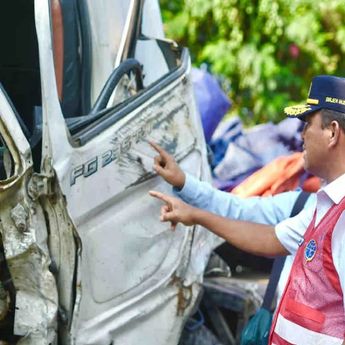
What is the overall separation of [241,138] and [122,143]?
98.7 inches

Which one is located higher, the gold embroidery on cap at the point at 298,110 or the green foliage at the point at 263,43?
the gold embroidery on cap at the point at 298,110

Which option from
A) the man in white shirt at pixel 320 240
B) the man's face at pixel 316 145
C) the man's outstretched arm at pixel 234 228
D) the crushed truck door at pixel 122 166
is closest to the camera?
the man in white shirt at pixel 320 240

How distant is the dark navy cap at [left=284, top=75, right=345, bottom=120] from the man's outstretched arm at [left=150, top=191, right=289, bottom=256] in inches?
20.5

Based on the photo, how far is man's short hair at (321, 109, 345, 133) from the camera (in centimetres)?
290

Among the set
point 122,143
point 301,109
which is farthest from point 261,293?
point 301,109

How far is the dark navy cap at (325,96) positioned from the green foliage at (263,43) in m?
6.12

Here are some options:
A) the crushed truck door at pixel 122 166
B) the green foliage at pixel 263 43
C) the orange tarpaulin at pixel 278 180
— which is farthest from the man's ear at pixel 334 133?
the green foliage at pixel 263 43

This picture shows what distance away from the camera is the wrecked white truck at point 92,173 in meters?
3.02

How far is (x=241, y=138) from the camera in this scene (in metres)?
5.91

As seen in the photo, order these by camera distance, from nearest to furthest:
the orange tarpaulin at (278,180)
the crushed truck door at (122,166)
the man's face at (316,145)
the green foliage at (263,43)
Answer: the man's face at (316,145), the crushed truck door at (122,166), the orange tarpaulin at (278,180), the green foliage at (263,43)

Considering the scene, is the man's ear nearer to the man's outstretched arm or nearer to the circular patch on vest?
the circular patch on vest

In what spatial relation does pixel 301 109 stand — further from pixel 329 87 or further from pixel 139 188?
pixel 139 188

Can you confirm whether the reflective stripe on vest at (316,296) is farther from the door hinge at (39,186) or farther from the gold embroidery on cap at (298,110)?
the door hinge at (39,186)

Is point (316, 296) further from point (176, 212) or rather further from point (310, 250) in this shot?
point (176, 212)
